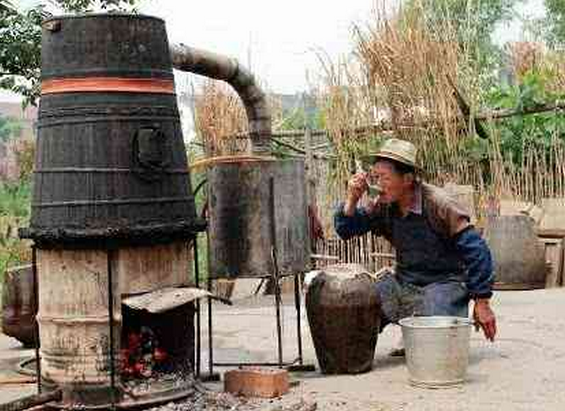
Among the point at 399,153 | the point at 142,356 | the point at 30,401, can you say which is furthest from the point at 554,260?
the point at 30,401

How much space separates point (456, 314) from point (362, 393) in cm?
102

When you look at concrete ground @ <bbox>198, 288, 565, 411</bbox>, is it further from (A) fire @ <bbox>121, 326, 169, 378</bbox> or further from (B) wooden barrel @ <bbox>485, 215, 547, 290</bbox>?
(B) wooden barrel @ <bbox>485, 215, 547, 290</bbox>

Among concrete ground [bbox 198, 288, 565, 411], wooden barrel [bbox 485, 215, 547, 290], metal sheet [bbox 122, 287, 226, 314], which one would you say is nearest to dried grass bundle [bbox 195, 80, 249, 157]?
wooden barrel [bbox 485, 215, 547, 290]

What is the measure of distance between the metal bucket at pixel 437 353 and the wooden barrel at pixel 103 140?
1.54 meters

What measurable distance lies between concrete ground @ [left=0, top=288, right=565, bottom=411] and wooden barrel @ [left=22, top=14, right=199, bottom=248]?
1.35m

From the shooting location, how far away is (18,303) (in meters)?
8.13

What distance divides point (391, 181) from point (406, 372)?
1.24 m

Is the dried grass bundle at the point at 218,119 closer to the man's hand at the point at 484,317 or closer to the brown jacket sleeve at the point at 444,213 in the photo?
the brown jacket sleeve at the point at 444,213

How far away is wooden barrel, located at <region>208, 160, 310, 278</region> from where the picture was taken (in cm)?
655

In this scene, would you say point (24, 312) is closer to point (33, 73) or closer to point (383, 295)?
point (33, 73)

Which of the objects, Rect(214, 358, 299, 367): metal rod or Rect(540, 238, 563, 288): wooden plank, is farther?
Rect(540, 238, 563, 288): wooden plank

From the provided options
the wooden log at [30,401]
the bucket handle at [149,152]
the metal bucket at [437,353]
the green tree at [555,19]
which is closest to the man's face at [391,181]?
the metal bucket at [437,353]

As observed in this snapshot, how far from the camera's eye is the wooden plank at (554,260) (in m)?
11.7

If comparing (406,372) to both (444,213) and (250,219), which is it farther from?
(250,219)
